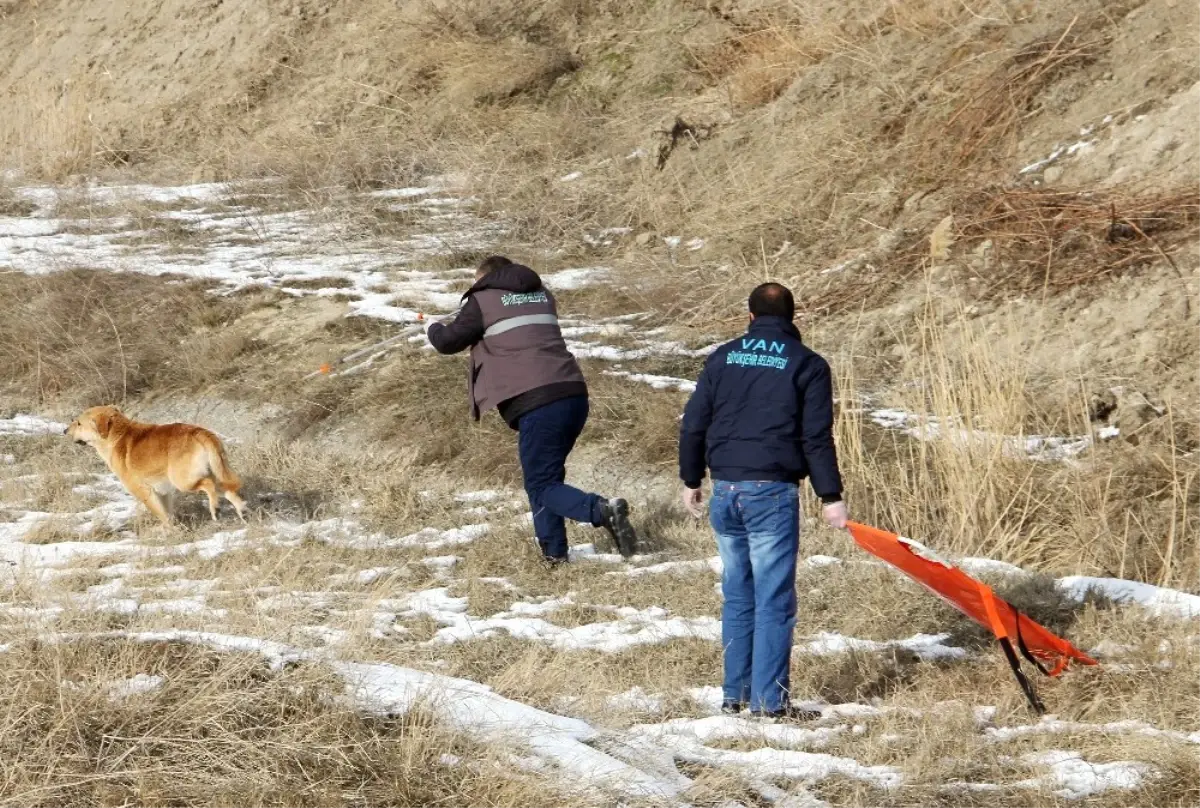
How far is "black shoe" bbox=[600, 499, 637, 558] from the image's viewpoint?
744 centimetres

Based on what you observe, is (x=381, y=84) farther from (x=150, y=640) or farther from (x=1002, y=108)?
(x=150, y=640)

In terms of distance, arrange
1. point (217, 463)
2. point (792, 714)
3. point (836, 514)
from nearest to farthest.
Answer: point (836, 514), point (792, 714), point (217, 463)

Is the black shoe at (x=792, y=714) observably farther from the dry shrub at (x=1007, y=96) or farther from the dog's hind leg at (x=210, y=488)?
the dry shrub at (x=1007, y=96)

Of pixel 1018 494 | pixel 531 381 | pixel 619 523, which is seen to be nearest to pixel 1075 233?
pixel 1018 494

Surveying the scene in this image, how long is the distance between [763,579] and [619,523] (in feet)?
7.37

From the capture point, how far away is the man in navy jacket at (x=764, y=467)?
5.21 meters

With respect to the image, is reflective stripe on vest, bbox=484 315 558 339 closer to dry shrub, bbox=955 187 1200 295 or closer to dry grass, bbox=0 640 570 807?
dry grass, bbox=0 640 570 807

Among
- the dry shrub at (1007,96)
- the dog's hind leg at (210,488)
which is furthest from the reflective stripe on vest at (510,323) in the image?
the dry shrub at (1007,96)

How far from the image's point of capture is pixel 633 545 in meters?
7.62

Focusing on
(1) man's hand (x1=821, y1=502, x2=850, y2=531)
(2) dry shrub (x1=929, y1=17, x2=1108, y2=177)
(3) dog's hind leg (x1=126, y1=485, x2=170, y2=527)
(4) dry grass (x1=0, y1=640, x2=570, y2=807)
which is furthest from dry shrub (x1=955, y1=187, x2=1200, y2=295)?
(4) dry grass (x1=0, y1=640, x2=570, y2=807)

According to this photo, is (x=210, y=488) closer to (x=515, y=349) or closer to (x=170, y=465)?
(x=170, y=465)

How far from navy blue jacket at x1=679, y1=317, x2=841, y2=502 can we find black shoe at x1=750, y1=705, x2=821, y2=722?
2.69 feet

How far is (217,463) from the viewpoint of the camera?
841 centimetres

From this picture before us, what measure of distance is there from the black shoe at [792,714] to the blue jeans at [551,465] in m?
2.31
